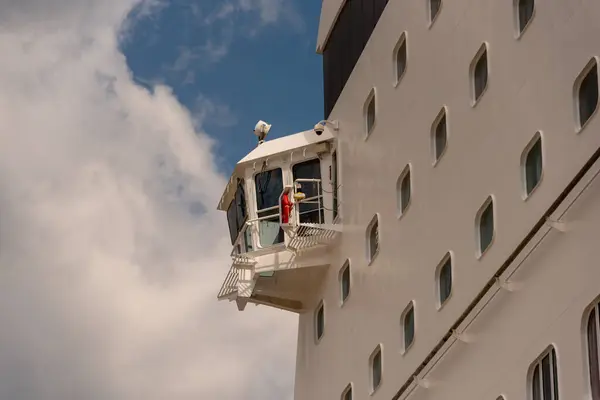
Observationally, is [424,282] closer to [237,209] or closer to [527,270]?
[527,270]

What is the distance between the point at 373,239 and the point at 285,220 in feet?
5.80

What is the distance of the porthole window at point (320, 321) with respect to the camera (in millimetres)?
17891

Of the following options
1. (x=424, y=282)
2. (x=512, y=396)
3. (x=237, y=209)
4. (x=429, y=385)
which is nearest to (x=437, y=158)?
(x=424, y=282)

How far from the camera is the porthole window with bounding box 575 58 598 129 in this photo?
38.6ft

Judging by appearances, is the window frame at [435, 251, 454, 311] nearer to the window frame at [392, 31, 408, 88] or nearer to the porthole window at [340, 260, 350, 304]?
the window frame at [392, 31, 408, 88]

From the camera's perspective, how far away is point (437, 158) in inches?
574

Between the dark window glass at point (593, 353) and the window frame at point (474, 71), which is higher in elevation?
the window frame at point (474, 71)

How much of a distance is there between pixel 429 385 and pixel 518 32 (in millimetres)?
3554

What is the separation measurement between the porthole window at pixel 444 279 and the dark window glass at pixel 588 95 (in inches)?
98.7

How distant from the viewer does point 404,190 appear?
1549 centimetres

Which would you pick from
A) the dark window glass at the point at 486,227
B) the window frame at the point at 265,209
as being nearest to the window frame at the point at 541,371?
the dark window glass at the point at 486,227

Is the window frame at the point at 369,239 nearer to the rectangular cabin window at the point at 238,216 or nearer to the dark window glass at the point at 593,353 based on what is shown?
the rectangular cabin window at the point at 238,216

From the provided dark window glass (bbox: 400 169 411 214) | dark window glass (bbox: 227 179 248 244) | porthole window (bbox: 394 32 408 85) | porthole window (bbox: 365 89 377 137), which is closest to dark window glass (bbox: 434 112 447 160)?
dark window glass (bbox: 400 169 411 214)

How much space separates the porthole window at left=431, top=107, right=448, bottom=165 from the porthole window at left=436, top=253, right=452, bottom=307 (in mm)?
1145
